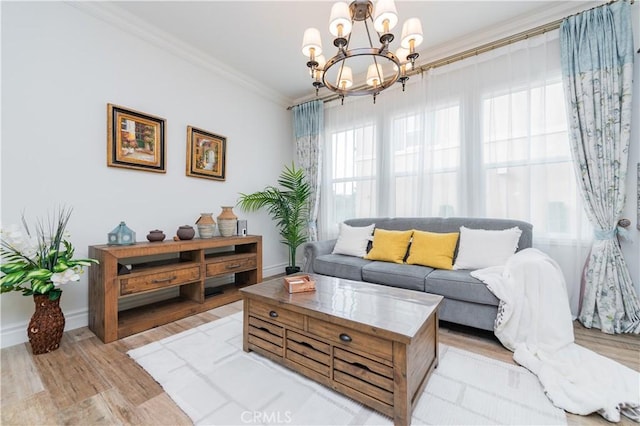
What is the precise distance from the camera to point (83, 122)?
7.26ft

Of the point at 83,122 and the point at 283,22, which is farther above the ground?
the point at 283,22

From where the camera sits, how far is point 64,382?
1455mm

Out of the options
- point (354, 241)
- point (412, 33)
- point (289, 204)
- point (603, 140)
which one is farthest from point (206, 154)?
point (603, 140)

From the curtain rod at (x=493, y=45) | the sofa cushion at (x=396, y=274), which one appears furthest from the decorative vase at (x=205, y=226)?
the curtain rod at (x=493, y=45)

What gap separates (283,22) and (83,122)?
2.00 m

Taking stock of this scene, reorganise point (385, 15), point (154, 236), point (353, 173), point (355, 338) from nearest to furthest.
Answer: point (355, 338)
point (385, 15)
point (154, 236)
point (353, 173)

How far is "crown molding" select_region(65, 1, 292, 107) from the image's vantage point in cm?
226

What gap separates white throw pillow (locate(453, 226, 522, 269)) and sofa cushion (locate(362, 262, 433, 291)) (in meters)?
0.33

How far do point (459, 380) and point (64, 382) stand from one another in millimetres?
2223

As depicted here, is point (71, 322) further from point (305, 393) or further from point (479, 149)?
point (479, 149)

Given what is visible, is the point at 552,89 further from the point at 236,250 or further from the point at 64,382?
the point at 64,382

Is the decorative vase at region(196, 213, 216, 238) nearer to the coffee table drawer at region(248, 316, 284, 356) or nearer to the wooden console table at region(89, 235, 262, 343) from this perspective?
the wooden console table at region(89, 235, 262, 343)

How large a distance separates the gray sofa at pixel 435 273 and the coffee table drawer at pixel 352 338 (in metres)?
1.15

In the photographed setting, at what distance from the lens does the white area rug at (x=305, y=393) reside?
120cm
